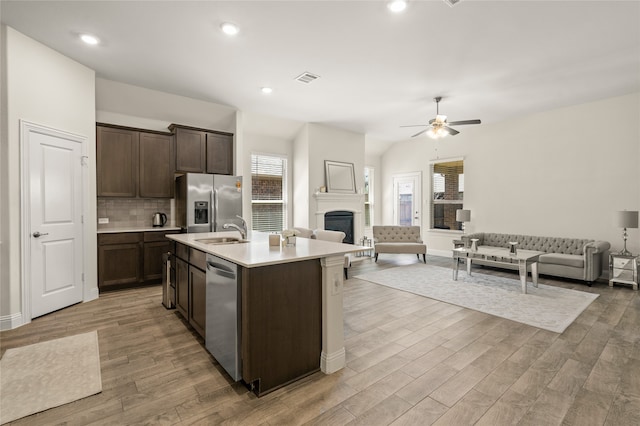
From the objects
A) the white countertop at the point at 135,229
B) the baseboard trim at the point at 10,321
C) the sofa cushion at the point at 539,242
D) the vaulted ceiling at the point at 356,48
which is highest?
the vaulted ceiling at the point at 356,48

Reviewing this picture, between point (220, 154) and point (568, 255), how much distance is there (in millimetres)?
6539

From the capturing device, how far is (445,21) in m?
3.09

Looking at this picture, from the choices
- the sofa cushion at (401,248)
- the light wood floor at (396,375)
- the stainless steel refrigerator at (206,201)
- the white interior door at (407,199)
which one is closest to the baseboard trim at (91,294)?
the light wood floor at (396,375)

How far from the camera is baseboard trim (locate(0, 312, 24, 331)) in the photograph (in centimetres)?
313

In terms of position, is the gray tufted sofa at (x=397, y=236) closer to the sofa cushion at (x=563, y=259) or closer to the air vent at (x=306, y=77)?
the sofa cushion at (x=563, y=259)

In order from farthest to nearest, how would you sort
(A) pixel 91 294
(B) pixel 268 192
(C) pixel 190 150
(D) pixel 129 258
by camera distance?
(B) pixel 268 192, (C) pixel 190 150, (D) pixel 129 258, (A) pixel 91 294

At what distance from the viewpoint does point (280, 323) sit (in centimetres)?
211

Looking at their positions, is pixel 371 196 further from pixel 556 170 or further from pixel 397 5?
pixel 397 5

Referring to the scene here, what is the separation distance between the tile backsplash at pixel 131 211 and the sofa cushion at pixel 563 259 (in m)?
6.78

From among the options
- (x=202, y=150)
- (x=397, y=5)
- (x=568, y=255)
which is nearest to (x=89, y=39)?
(x=202, y=150)

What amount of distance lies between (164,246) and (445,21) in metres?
4.96

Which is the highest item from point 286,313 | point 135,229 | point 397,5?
point 397,5

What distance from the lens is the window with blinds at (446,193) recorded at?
299 inches

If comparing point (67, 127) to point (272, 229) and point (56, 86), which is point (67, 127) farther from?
point (272, 229)
